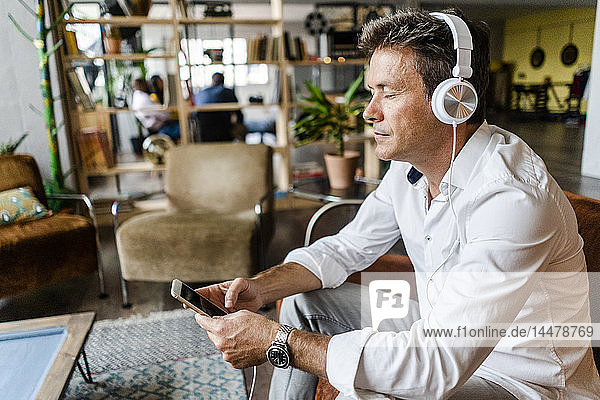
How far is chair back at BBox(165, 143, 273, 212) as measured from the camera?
2.90m

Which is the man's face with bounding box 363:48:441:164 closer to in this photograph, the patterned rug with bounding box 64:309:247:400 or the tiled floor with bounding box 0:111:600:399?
the tiled floor with bounding box 0:111:600:399

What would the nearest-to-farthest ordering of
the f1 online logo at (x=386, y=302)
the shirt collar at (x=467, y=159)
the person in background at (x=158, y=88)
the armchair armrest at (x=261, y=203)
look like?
the shirt collar at (x=467, y=159) < the f1 online logo at (x=386, y=302) < the armchair armrest at (x=261, y=203) < the person in background at (x=158, y=88)

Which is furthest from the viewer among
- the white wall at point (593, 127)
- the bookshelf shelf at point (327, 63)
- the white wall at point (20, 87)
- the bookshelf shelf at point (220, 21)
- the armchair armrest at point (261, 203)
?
the bookshelf shelf at point (327, 63)

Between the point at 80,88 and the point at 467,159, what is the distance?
12.0 feet

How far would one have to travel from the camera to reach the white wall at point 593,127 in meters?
1.94

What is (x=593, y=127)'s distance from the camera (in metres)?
1.98

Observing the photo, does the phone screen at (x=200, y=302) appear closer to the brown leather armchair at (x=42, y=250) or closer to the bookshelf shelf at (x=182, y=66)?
the brown leather armchair at (x=42, y=250)

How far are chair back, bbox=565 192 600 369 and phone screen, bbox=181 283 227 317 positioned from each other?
89 centimetres

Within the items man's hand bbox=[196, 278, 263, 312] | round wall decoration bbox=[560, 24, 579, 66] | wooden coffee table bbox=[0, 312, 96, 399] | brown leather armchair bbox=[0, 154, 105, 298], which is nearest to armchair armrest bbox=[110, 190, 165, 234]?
brown leather armchair bbox=[0, 154, 105, 298]

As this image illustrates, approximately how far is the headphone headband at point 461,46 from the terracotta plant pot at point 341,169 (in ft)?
6.18

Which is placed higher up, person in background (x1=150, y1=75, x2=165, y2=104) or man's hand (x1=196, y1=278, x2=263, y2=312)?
person in background (x1=150, y1=75, x2=165, y2=104)

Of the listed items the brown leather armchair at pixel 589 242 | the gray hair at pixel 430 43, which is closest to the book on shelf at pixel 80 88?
the gray hair at pixel 430 43

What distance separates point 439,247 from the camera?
112 cm

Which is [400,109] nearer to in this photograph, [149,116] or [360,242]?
[360,242]
